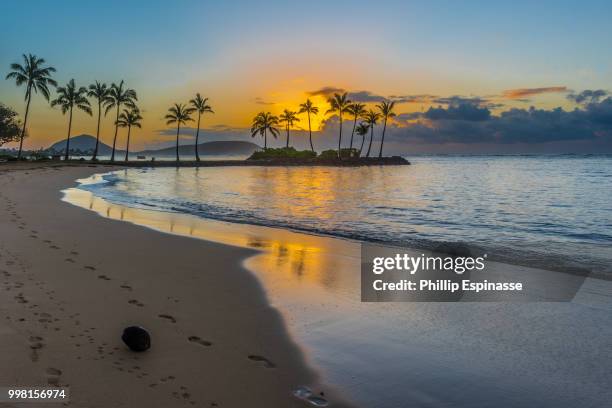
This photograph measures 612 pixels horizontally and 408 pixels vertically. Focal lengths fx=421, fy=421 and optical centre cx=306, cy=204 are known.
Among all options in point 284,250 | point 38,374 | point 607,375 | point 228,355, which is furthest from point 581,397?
point 284,250

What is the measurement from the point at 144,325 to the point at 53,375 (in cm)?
145

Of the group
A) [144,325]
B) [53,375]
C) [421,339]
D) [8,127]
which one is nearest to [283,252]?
[144,325]

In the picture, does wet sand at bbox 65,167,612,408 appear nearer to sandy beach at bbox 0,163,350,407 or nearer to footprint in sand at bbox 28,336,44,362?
sandy beach at bbox 0,163,350,407

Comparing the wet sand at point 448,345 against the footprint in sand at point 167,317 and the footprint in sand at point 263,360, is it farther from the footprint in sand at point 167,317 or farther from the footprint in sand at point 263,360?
the footprint in sand at point 167,317

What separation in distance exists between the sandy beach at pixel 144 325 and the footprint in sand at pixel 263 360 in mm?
20

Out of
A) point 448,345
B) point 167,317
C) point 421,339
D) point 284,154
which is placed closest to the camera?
point 448,345

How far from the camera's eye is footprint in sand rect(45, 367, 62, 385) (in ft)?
11.8

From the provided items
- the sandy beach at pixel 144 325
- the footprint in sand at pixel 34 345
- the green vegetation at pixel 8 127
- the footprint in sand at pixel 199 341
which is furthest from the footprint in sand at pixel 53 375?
the green vegetation at pixel 8 127

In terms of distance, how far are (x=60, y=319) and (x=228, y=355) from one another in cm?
218

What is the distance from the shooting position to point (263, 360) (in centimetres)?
440

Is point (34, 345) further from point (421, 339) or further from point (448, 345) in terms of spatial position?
point (448, 345)

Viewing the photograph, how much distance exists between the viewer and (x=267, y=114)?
110m

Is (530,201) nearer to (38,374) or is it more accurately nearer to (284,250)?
(284,250)

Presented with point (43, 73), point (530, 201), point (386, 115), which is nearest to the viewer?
point (530, 201)
